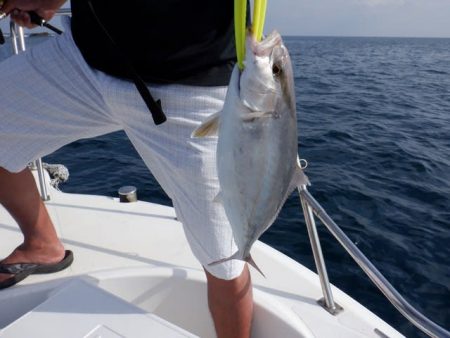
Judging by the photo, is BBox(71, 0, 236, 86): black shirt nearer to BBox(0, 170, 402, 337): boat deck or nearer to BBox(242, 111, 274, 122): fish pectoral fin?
BBox(242, 111, 274, 122): fish pectoral fin

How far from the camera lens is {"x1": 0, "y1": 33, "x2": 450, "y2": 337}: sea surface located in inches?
153

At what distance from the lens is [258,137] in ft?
3.37

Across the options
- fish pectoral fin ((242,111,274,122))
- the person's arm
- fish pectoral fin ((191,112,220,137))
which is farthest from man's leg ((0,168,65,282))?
fish pectoral fin ((242,111,274,122))

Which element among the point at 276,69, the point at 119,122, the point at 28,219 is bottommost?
the point at 28,219

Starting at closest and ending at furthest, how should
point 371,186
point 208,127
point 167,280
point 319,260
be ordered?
1. point 208,127
2. point 319,260
3. point 167,280
4. point 371,186

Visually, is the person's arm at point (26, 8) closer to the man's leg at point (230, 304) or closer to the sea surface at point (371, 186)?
the man's leg at point (230, 304)

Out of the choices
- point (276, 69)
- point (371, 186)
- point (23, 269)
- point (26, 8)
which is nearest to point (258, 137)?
point (276, 69)

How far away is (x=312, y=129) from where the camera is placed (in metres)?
8.59

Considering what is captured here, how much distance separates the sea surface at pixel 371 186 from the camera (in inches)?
153

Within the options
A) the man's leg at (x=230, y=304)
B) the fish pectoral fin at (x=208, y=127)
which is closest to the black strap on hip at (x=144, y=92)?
the fish pectoral fin at (x=208, y=127)

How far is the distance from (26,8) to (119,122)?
0.71 metres

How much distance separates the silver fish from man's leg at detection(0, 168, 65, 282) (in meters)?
1.18

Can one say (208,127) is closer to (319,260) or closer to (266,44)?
(266,44)

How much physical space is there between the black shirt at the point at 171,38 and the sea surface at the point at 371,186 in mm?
2643
